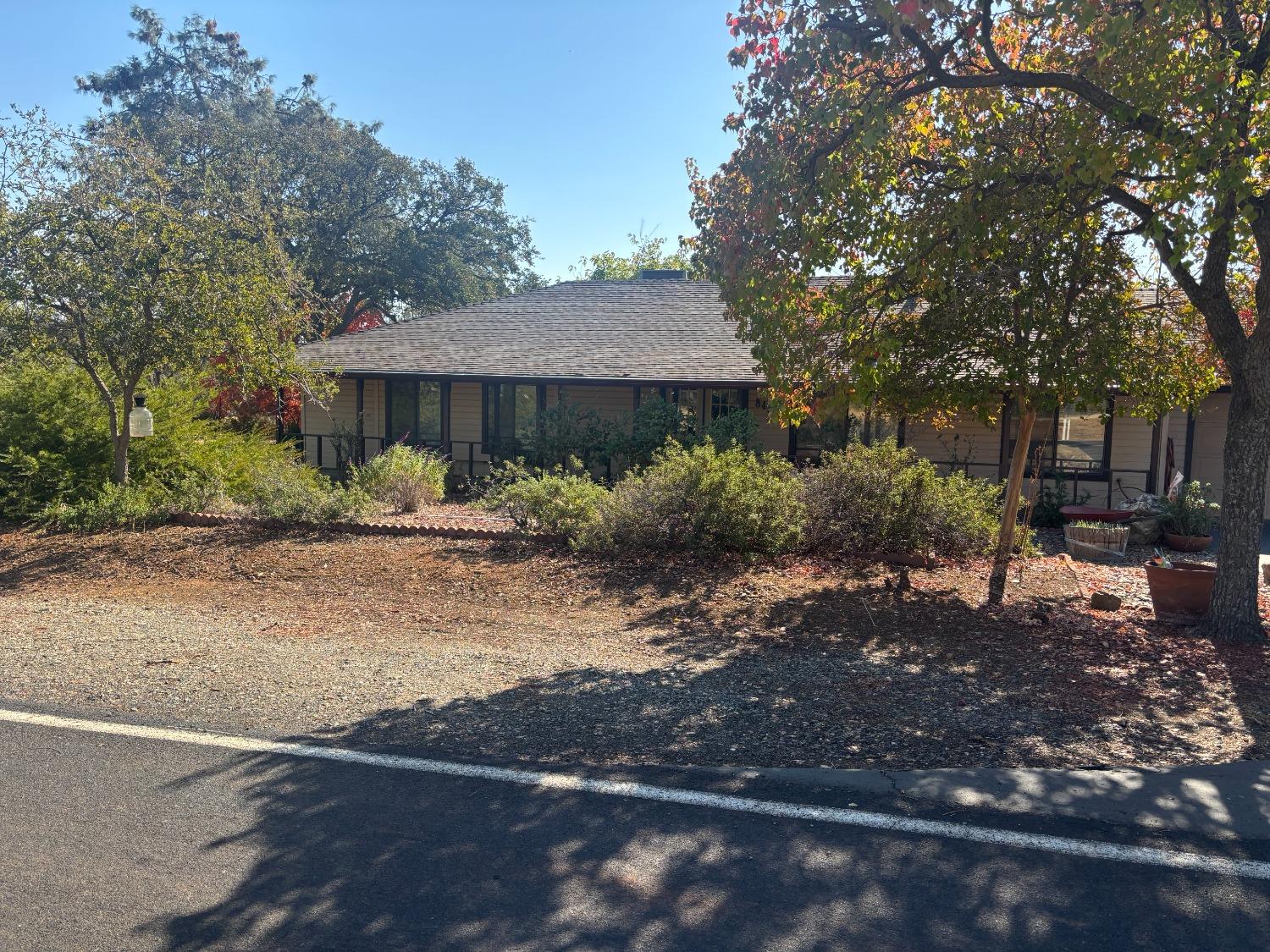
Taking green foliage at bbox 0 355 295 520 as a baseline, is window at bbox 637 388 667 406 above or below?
above

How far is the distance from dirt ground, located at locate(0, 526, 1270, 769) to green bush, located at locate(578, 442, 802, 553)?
311 millimetres

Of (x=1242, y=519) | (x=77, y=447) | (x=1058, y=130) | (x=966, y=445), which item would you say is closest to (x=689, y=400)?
(x=966, y=445)

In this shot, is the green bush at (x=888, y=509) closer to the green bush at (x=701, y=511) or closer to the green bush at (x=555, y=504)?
the green bush at (x=701, y=511)

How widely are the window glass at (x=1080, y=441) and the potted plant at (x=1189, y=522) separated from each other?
10.5ft

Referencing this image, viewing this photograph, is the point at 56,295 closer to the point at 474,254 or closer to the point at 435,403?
the point at 435,403

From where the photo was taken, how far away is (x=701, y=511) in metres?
10.1

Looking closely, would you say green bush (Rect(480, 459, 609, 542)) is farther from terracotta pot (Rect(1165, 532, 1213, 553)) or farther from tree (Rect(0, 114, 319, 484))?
terracotta pot (Rect(1165, 532, 1213, 553))

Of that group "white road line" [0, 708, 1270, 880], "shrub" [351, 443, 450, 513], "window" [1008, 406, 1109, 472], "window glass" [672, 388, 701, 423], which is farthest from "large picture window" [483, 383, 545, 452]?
"white road line" [0, 708, 1270, 880]

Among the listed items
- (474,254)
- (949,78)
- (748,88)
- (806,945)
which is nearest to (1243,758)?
(806,945)

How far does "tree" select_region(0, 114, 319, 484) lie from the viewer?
443 inches

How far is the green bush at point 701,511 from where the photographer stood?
1003cm

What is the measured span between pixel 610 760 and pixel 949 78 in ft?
19.1

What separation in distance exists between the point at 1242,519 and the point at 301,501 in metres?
9.37

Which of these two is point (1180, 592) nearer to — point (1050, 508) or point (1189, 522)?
point (1189, 522)
